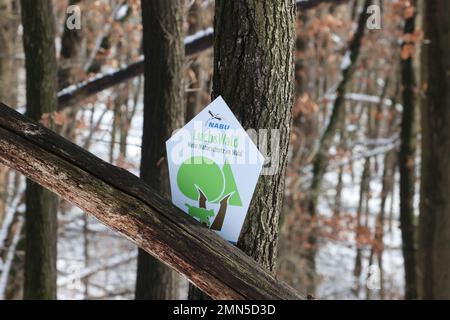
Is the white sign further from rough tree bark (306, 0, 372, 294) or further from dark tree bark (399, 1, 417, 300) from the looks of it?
rough tree bark (306, 0, 372, 294)

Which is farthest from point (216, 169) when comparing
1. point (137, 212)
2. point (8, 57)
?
point (8, 57)

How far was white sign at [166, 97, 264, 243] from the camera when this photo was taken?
256 cm

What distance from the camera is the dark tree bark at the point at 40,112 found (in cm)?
Answer: 524

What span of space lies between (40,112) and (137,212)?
3209 millimetres

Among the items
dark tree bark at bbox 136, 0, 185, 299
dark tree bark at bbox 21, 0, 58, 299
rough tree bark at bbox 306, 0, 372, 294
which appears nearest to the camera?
dark tree bark at bbox 136, 0, 185, 299

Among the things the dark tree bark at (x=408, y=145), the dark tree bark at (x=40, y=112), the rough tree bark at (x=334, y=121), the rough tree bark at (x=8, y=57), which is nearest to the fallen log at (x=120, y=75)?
the dark tree bark at (x=40, y=112)

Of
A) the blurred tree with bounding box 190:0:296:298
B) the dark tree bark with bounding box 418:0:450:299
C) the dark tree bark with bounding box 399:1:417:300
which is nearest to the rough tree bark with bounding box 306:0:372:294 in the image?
the dark tree bark with bounding box 399:1:417:300

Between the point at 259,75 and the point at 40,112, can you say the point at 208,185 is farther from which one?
the point at 40,112

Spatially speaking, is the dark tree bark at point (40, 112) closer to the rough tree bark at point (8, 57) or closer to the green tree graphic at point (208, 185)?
the green tree graphic at point (208, 185)

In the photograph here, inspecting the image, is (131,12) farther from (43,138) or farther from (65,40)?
(43,138)

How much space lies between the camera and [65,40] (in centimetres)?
815

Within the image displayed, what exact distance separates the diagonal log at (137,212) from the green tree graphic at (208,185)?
0.19 metres

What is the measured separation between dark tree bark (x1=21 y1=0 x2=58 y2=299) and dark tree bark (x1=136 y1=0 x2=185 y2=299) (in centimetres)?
91

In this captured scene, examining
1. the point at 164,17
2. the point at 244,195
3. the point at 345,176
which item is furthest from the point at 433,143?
the point at 345,176
